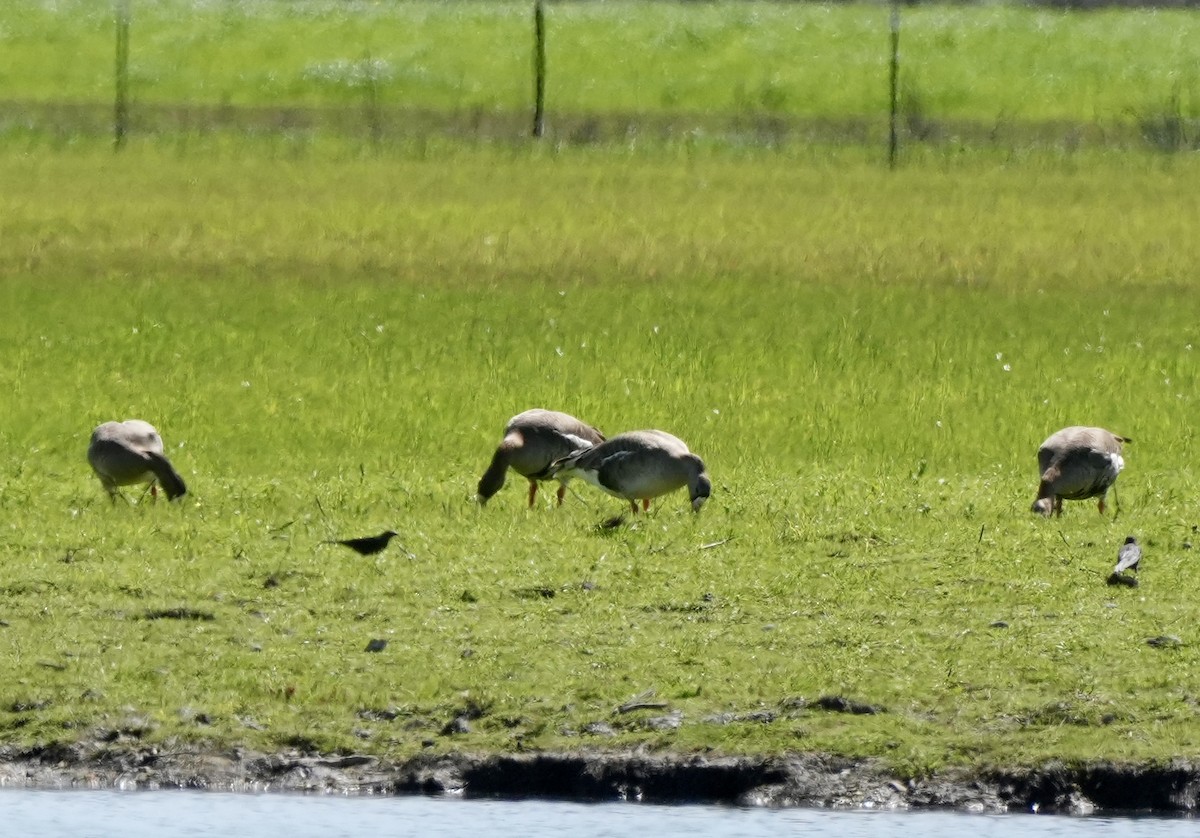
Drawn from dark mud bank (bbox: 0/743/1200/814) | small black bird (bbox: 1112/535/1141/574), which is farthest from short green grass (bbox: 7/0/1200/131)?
dark mud bank (bbox: 0/743/1200/814)

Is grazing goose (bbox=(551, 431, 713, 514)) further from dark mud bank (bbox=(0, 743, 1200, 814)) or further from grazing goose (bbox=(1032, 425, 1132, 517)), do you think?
dark mud bank (bbox=(0, 743, 1200, 814))

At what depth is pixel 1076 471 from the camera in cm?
1372

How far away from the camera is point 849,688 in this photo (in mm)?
9914

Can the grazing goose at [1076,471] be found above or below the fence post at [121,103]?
below

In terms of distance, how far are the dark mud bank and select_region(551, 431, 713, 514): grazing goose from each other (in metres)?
4.20

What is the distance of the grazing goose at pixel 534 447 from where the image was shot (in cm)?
1423

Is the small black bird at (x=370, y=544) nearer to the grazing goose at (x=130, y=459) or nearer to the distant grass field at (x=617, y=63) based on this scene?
the grazing goose at (x=130, y=459)

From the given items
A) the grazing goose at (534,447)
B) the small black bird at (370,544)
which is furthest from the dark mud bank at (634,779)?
the grazing goose at (534,447)

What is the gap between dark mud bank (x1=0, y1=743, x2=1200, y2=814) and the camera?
29.7 ft

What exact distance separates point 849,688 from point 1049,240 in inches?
781

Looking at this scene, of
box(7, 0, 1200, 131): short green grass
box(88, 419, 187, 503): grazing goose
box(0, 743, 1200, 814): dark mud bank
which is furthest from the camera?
box(7, 0, 1200, 131): short green grass

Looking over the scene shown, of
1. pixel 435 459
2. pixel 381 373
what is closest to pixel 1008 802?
pixel 435 459

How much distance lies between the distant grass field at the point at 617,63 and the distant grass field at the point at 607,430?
59.5ft

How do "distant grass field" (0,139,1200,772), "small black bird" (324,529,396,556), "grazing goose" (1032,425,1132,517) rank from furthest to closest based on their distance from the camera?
"grazing goose" (1032,425,1132,517) → "small black bird" (324,529,396,556) → "distant grass field" (0,139,1200,772)
